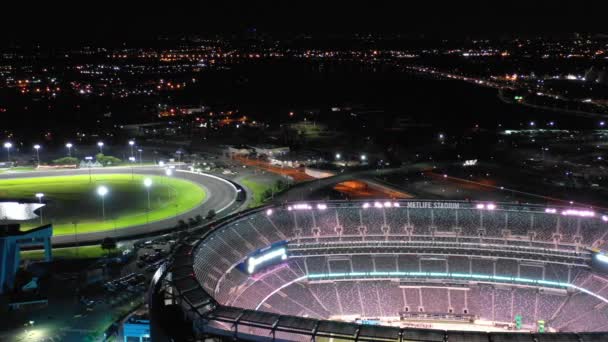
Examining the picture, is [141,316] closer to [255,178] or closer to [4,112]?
[255,178]

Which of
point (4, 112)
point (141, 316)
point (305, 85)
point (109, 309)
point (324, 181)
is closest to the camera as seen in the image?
point (141, 316)

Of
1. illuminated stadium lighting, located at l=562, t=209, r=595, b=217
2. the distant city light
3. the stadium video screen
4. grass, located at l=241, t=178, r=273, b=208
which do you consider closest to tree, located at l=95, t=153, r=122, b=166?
the distant city light

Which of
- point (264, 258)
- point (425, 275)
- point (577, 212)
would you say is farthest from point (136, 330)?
point (577, 212)

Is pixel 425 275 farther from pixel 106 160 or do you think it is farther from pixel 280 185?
pixel 106 160

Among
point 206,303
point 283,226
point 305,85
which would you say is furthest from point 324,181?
point 305,85

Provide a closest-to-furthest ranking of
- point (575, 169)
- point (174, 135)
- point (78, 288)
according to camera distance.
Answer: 1. point (78, 288)
2. point (575, 169)
3. point (174, 135)

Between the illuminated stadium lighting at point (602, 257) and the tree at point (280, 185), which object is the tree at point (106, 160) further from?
the illuminated stadium lighting at point (602, 257)
